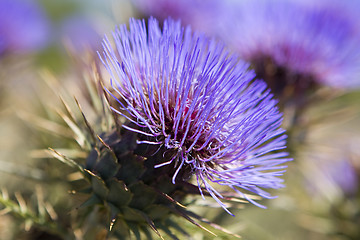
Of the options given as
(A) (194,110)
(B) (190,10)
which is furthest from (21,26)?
(A) (194,110)

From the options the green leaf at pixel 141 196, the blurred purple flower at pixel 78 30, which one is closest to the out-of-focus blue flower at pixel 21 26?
the blurred purple flower at pixel 78 30

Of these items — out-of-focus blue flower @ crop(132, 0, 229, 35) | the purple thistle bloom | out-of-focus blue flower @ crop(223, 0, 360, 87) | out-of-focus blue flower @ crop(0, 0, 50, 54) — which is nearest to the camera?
the purple thistle bloom

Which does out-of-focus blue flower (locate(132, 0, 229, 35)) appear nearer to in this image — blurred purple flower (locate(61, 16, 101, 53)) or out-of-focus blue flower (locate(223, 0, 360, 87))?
out-of-focus blue flower (locate(223, 0, 360, 87))

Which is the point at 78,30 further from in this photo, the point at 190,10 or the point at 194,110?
the point at 194,110

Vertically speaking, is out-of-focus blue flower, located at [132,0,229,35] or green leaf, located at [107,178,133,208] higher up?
out-of-focus blue flower, located at [132,0,229,35]

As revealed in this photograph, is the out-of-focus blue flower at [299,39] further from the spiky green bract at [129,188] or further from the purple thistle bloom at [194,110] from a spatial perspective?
the spiky green bract at [129,188]

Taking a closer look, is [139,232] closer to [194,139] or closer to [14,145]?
[194,139]

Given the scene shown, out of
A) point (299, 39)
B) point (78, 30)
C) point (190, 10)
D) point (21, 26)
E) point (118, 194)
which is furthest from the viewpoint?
point (78, 30)

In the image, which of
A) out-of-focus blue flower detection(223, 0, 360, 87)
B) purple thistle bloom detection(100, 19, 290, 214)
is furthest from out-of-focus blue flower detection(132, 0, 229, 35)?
purple thistle bloom detection(100, 19, 290, 214)
